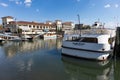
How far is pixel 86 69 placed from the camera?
55.3 ft

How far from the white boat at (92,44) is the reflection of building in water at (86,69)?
3.07 feet

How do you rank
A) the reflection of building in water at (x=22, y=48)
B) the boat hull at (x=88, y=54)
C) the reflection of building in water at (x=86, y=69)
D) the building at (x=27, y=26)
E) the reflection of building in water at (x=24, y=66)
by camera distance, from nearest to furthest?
1. the reflection of building in water at (x=86, y=69)
2. the reflection of building in water at (x=24, y=66)
3. the boat hull at (x=88, y=54)
4. the reflection of building in water at (x=22, y=48)
5. the building at (x=27, y=26)

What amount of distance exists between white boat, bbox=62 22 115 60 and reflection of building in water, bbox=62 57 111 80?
935 mm

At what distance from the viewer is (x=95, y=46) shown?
17.9 meters

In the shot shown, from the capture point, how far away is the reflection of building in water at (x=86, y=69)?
47.7 ft

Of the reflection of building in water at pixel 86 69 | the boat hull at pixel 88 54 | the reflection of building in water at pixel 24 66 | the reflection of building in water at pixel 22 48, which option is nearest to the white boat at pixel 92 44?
the boat hull at pixel 88 54

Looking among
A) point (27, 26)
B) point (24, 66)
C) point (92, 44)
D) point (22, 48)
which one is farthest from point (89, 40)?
point (27, 26)

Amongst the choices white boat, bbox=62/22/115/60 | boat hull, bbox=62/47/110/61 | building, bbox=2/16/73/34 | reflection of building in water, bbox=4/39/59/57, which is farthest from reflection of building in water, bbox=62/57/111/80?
building, bbox=2/16/73/34

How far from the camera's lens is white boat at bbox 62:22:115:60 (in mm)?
17875

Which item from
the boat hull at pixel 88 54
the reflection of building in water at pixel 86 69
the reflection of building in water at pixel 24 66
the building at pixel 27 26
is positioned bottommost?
the reflection of building in water at pixel 86 69

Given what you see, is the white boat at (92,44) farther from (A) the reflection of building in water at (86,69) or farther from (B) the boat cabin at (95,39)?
(A) the reflection of building in water at (86,69)

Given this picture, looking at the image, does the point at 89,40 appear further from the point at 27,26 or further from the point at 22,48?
the point at 27,26

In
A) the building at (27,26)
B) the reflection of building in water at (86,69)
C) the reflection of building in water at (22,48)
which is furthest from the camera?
the building at (27,26)

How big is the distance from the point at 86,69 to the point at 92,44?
3260 mm
